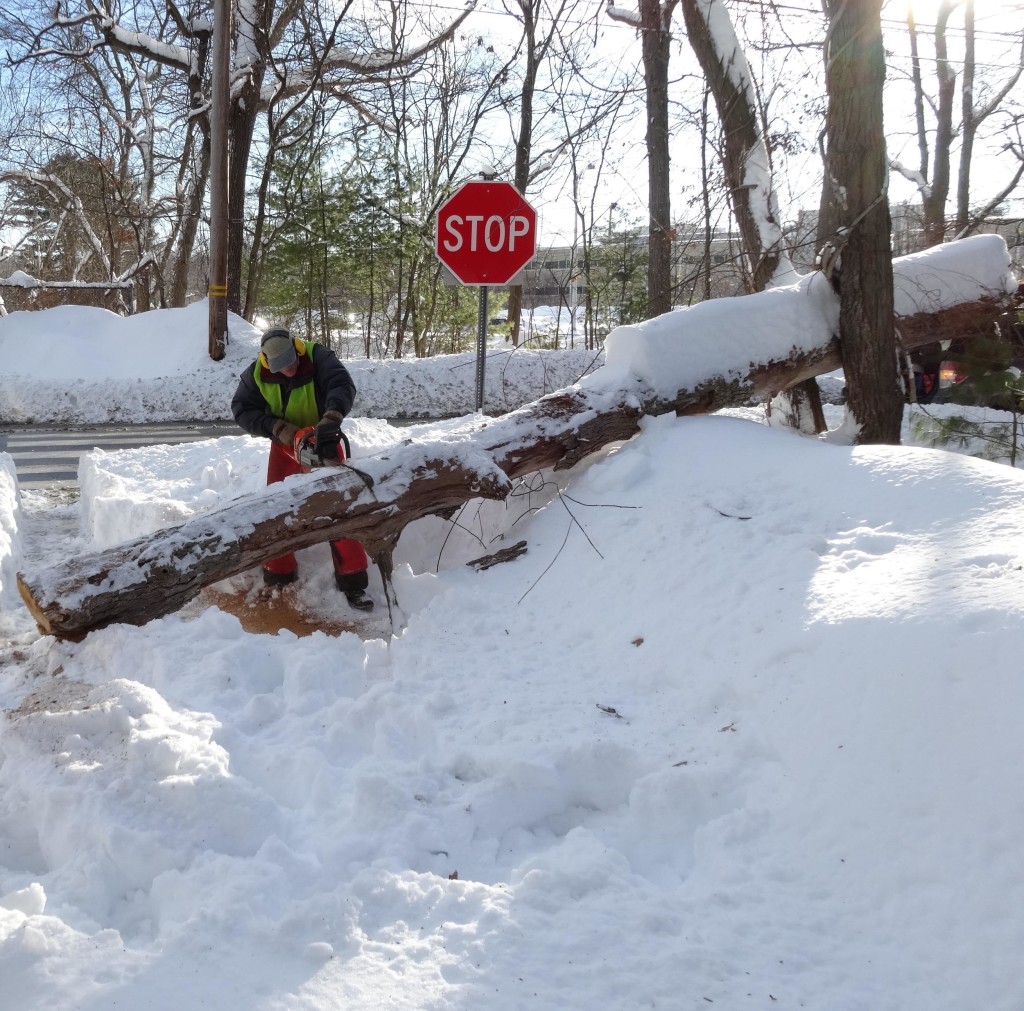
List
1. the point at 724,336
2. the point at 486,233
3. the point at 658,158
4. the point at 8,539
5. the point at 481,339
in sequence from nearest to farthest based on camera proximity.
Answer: the point at 724,336 → the point at 8,539 → the point at 481,339 → the point at 486,233 → the point at 658,158

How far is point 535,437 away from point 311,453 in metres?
1.21

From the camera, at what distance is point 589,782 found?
276cm

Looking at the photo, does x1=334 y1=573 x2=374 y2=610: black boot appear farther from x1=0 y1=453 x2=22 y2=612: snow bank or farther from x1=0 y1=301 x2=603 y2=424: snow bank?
x1=0 y1=301 x2=603 y2=424: snow bank

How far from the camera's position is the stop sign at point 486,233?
638cm

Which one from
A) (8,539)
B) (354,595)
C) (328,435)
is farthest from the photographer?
(8,539)

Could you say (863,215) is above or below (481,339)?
above

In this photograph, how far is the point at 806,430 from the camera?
6.46 m

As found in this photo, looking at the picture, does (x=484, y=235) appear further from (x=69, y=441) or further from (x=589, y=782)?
(x=69, y=441)

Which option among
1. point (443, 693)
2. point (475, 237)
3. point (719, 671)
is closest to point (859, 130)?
point (475, 237)

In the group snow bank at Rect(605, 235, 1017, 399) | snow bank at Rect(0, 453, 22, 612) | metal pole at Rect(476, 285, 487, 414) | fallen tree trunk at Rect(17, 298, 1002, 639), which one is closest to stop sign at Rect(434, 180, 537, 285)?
metal pole at Rect(476, 285, 487, 414)

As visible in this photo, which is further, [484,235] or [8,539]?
[484,235]

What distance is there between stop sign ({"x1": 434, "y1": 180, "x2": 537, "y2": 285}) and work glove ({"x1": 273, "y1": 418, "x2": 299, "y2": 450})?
220 cm

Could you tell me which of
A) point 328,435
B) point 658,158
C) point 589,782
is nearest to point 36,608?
point 328,435

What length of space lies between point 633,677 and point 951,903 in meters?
1.43
